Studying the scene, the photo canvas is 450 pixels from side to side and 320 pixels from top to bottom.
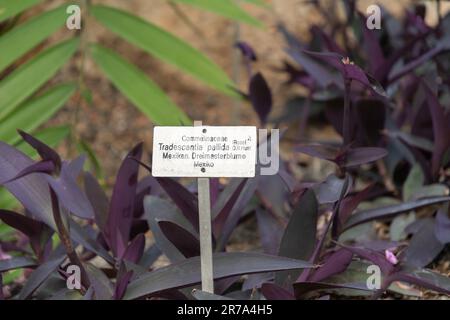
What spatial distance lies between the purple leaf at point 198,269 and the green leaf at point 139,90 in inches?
18.2

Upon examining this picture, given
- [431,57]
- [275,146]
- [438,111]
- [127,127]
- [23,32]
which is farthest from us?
[127,127]

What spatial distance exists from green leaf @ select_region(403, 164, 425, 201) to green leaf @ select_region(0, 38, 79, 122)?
71 centimetres

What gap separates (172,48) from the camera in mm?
1629

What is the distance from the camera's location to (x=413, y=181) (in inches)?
61.3

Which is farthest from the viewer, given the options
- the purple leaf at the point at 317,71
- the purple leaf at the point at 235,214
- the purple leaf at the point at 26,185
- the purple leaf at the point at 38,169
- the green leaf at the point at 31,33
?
the purple leaf at the point at 317,71

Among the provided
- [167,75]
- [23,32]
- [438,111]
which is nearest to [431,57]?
[438,111]

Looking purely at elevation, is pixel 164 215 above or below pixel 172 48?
below

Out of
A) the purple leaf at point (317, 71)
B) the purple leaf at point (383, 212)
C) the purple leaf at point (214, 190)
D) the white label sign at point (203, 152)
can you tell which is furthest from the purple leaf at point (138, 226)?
the purple leaf at point (317, 71)

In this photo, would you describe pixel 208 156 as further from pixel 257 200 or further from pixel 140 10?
pixel 140 10

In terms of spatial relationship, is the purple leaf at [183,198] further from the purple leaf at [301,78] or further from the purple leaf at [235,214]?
the purple leaf at [301,78]

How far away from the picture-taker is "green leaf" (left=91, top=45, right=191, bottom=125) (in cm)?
157

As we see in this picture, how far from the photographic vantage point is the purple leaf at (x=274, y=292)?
3.65 ft

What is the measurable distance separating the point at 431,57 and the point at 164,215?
0.73m

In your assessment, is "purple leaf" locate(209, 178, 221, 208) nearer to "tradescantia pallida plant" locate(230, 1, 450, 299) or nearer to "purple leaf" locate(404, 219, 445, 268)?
"tradescantia pallida plant" locate(230, 1, 450, 299)
